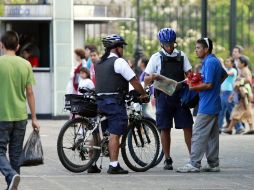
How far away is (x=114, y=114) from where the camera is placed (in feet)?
43.0

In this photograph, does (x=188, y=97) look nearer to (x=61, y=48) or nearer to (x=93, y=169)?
(x=93, y=169)

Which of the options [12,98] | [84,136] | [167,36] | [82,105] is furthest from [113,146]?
[12,98]

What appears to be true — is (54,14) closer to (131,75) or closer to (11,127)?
(131,75)

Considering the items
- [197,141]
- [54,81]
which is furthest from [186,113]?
[54,81]

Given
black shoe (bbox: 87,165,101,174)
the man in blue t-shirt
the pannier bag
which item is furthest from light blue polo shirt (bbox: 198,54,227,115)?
black shoe (bbox: 87,165,101,174)

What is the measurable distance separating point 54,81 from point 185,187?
12784 mm

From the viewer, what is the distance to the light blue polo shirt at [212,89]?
13328 millimetres

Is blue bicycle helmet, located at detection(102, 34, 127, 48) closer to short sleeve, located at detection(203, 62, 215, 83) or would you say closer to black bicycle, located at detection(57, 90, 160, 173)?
black bicycle, located at detection(57, 90, 160, 173)

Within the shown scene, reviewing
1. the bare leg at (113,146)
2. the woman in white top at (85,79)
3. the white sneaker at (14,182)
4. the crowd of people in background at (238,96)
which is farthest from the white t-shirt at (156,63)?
the crowd of people in background at (238,96)

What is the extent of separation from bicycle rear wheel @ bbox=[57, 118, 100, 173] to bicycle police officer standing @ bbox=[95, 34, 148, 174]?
231mm

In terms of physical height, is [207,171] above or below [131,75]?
below

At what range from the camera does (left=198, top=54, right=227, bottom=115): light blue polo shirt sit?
13.3m

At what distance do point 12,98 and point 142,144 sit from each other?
3142mm

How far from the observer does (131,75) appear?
13.0m
